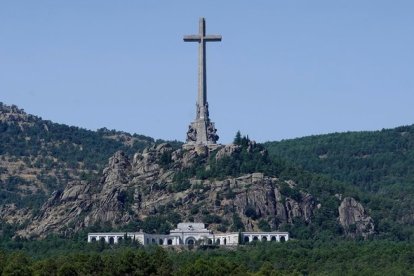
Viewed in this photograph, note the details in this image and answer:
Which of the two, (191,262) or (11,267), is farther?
(191,262)

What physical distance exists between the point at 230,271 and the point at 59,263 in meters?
17.0

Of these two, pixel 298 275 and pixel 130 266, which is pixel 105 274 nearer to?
pixel 130 266

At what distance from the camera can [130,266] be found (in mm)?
190625

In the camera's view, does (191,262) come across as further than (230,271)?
Yes

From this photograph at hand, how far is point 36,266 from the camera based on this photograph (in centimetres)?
18788

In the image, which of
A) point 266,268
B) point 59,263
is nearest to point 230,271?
point 266,268

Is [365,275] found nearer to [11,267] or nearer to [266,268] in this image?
[266,268]

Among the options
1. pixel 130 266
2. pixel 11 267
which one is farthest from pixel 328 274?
pixel 11 267

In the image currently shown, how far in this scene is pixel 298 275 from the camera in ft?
620

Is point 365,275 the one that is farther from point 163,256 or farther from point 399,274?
point 163,256

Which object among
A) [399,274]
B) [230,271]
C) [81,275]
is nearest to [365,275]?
[399,274]

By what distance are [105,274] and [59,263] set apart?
215 inches

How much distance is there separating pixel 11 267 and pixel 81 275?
6.56 m

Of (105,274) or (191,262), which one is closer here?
(105,274)
